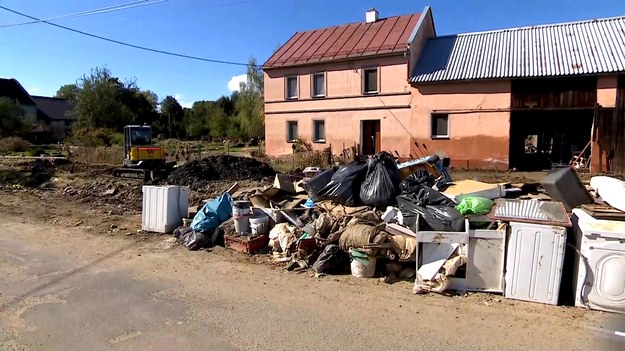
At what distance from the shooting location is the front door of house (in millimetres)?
21125

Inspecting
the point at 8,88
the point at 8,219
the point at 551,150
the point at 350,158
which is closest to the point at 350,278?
the point at 8,219

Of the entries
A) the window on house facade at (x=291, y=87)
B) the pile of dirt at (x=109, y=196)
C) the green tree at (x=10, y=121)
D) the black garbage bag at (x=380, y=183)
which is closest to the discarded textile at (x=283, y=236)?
the black garbage bag at (x=380, y=183)

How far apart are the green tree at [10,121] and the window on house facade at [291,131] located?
3105cm

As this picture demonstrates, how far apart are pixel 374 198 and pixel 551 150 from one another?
17.3 metres

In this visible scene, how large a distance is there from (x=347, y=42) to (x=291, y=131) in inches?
219

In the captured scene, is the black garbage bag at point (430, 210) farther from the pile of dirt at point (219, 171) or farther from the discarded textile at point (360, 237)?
the pile of dirt at point (219, 171)

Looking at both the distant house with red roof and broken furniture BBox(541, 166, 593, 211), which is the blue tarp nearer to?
broken furniture BBox(541, 166, 593, 211)

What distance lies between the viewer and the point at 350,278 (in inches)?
216

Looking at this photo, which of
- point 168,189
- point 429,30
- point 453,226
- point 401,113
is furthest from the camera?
point 429,30

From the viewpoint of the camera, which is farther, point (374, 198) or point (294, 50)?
point (294, 50)

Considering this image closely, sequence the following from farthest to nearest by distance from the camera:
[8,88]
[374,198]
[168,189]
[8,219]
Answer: [8,88] → [8,219] → [168,189] → [374,198]

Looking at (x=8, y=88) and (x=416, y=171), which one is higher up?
(x=8, y=88)

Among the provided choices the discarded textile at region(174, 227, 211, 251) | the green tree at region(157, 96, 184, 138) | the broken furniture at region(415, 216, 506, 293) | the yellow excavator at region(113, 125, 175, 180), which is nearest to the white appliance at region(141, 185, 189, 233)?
the discarded textile at region(174, 227, 211, 251)

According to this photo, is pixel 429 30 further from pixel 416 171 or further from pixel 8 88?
pixel 8 88
